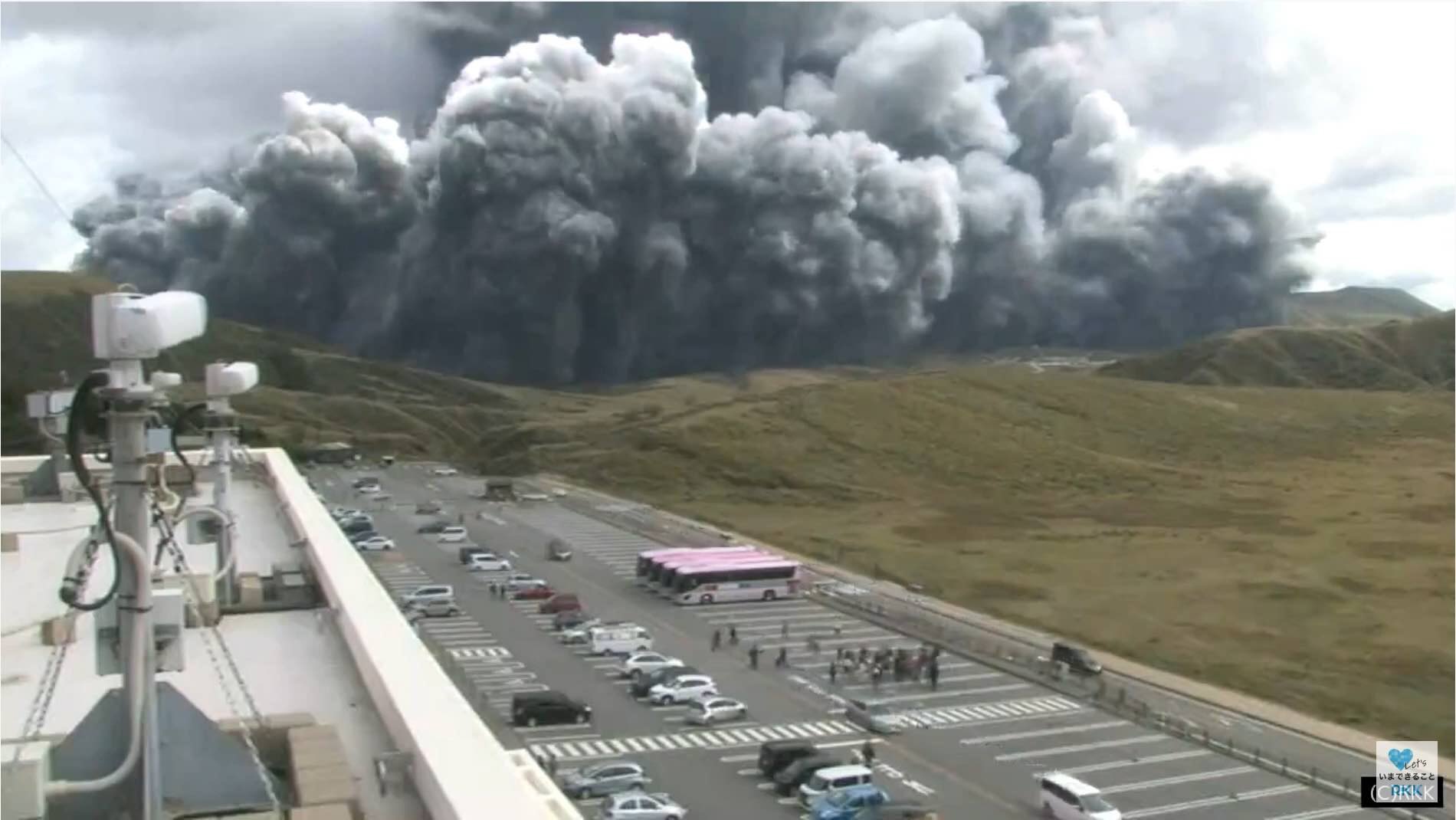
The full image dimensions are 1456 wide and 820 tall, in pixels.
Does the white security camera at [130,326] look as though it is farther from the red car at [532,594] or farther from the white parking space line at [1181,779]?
the red car at [532,594]

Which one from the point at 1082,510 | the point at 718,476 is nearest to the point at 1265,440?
the point at 1082,510

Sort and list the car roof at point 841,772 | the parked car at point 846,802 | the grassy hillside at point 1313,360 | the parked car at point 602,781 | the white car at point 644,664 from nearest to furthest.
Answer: the parked car at point 846,802 < the car roof at point 841,772 < the parked car at point 602,781 < the white car at point 644,664 < the grassy hillside at point 1313,360

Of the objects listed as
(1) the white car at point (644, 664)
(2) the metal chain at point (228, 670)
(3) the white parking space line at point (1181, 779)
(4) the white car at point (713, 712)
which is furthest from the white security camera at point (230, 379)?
(1) the white car at point (644, 664)

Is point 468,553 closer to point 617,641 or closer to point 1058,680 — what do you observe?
point 617,641

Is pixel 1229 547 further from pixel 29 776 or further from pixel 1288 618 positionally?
pixel 29 776

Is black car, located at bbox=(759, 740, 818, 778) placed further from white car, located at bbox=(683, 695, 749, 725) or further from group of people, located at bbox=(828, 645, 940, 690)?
group of people, located at bbox=(828, 645, 940, 690)

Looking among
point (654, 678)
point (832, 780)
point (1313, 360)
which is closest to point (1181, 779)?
point (832, 780)

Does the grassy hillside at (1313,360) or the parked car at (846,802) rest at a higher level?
the grassy hillside at (1313,360)
